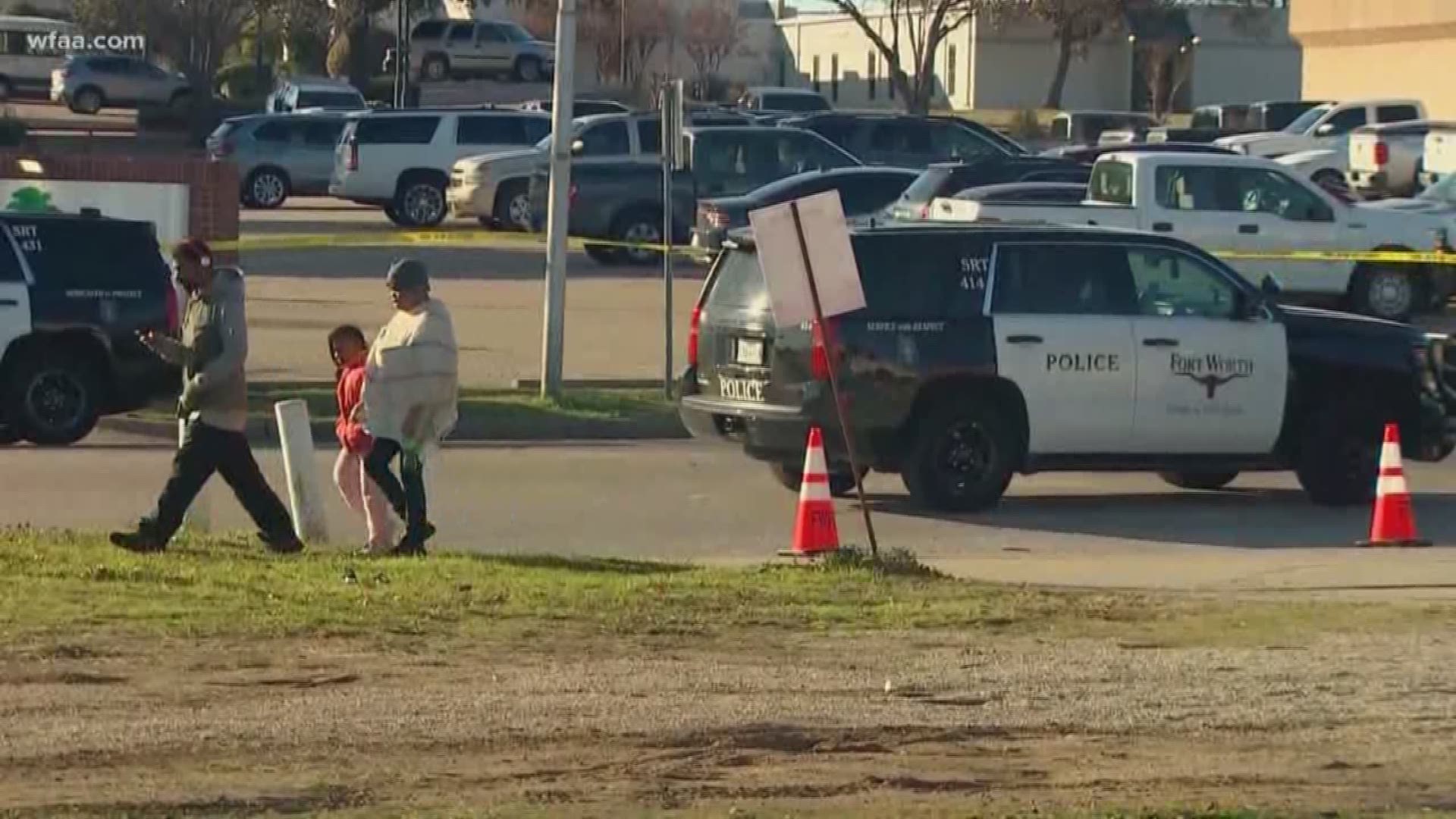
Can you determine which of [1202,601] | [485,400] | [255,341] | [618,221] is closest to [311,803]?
[1202,601]

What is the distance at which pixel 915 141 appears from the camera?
130 feet

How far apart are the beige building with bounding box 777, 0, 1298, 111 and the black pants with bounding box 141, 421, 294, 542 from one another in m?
73.3

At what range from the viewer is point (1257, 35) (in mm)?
86562

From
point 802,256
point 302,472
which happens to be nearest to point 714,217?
point 302,472

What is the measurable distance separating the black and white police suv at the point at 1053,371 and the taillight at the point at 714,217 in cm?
1355

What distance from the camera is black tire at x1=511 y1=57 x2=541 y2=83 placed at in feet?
229

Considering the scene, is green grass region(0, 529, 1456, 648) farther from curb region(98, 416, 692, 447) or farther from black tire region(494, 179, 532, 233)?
black tire region(494, 179, 532, 233)

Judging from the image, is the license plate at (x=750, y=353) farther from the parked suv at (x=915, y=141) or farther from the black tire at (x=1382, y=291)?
the parked suv at (x=915, y=141)

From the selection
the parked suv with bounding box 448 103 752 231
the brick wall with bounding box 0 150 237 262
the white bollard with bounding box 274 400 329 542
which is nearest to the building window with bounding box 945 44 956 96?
the parked suv with bounding box 448 103 752 231

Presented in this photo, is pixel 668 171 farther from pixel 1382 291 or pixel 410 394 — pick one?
pixel 1382 291

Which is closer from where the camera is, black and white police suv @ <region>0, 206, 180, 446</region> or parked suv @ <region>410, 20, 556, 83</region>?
black and white police suv @ <region>0, 206, 180, 446</region>

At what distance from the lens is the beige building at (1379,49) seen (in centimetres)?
5747

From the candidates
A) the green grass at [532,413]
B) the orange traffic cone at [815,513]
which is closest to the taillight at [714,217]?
the green grass at [532,413]

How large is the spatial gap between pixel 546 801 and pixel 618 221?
26616mm
